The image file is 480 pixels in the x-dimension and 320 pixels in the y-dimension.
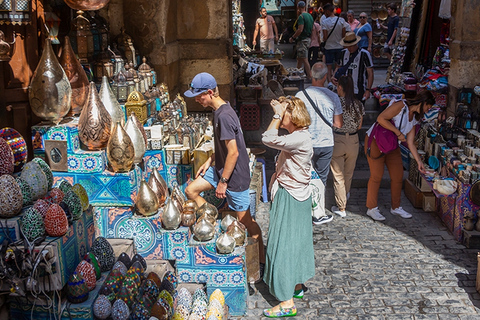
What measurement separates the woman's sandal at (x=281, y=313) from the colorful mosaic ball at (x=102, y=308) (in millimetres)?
1340

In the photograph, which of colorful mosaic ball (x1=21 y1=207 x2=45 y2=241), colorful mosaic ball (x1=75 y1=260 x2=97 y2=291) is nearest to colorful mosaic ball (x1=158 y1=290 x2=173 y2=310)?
colorful mosaic ball (x1=75 y1=260 x2=97 y2=291)

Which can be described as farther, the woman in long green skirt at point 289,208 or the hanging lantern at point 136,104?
the hanging lantern at point 136,104

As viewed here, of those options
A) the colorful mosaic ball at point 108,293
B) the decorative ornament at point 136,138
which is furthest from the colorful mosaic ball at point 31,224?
the decorative ornament at point 136,138

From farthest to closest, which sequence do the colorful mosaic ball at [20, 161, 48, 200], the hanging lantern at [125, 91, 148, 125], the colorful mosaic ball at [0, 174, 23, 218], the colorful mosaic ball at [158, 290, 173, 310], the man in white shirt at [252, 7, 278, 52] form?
the man in white shirt at [252, 7, 278, 52], the hanging lantern at [125, 91, 148, 125], the colorful mosaic ball at [20, 161, 48, 200], the colorful mosaic ball at [158, 290, 173, 310], the colorful mosaic ball at [0, 174, 23, 218]

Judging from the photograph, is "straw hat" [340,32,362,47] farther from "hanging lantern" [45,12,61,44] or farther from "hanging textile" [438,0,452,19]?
"hanging lantern" [45,12,61,44]

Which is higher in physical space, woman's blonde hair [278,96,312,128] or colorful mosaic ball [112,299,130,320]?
woman's blonde hair [278,96,312,128]

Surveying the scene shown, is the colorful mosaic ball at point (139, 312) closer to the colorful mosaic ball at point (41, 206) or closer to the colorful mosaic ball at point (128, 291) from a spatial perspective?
the colorful mosaic ball at point (128, 291)

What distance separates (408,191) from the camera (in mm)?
7164

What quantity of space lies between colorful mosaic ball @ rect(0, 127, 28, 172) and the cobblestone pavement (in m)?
2.13

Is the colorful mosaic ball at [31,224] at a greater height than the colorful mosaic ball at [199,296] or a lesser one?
greater

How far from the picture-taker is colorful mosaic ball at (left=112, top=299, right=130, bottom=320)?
3535mm

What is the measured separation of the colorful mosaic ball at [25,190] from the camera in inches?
149

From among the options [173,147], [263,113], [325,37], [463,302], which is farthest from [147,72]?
[325,37]

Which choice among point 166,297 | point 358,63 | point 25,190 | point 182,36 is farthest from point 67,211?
point 358,63
